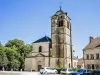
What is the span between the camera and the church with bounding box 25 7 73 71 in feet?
221

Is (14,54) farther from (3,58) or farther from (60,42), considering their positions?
(60,42)

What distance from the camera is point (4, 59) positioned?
76.7 meters

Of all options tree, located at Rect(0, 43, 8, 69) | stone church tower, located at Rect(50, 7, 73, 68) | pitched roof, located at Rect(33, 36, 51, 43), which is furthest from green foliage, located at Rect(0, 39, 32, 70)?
stone church tower, located at Rect(50, 7, 73, 68)

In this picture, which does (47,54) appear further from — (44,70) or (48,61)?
(44,70)

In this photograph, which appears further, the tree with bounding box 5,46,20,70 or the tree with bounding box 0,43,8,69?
the tree with bounding box 5,46,20,70

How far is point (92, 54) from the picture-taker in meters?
59.0

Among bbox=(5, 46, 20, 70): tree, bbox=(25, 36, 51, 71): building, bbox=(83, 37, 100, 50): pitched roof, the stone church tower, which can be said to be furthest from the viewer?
bbox=(5, 46, 20, 70): tree

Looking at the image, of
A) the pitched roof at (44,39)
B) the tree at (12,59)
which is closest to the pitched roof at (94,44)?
the pitched roof at (44,39)

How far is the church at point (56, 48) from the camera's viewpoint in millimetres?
67312

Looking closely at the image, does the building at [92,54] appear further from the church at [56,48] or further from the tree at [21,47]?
the tree at [21,47]

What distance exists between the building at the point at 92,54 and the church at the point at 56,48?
8169 millimetres

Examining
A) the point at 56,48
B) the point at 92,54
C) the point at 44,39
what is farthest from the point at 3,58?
the point at 92,54

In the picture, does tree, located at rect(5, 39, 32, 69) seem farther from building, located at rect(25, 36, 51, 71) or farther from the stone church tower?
the stone church tower

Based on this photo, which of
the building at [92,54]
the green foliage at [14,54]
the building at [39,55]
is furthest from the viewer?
the green foliage at [14,54]
